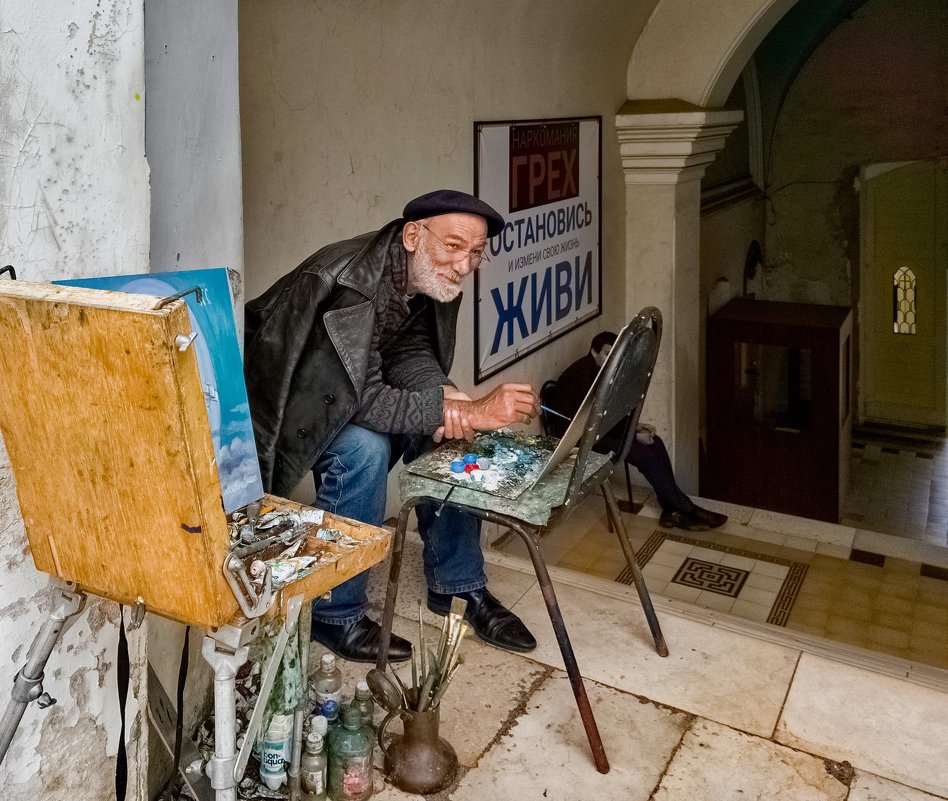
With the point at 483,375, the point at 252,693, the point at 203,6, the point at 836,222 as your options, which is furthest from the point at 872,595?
the point at 836,222

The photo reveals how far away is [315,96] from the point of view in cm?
326

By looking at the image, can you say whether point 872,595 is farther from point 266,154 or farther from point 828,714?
point 266,154

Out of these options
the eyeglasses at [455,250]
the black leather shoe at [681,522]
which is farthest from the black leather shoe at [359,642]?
the black leather shoe at [681,522]

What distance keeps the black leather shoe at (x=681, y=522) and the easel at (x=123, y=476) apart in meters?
3.78

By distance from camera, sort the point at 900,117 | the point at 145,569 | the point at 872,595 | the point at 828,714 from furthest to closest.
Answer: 1. the point at 900,117
2. the point at 872,595
3. the point at 828,714
4. the point at 145,569

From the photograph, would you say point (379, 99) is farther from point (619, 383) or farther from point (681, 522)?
point (681, 522)

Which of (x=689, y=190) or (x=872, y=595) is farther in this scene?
(x=689, y=190)

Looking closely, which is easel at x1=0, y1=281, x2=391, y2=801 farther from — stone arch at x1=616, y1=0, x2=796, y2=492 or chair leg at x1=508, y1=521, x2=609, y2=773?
stone arch at x1=616, y1=0, x2=796, y2=492

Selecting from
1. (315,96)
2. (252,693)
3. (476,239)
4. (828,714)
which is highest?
(315,96)

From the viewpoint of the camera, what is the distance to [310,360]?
2494 millimetres

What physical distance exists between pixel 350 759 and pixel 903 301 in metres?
8.22

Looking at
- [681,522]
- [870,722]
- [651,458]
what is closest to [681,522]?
[681,522]

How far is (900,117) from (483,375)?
5806 millimetres

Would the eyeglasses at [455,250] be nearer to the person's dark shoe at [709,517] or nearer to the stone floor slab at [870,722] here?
the stone floor slab at [870,722]
